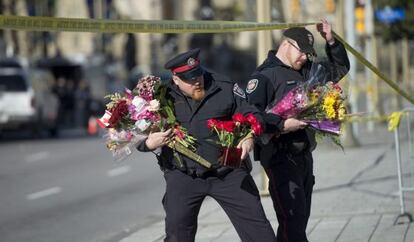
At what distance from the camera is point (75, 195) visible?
54.5 feet

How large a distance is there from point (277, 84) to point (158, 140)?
122 centimetres

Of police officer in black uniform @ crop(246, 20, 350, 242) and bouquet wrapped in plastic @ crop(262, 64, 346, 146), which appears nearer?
bouquet wrapped in plastic @ crop(262, 64, 346, 146)

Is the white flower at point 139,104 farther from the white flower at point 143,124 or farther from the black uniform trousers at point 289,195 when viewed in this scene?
the black uniform trousers at point 289,195

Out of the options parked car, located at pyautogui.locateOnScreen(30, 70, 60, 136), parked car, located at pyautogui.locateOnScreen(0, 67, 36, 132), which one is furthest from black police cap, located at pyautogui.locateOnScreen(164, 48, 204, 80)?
parked car, located at pyautogui.locateOnScreen(30, 70, 60, 136)

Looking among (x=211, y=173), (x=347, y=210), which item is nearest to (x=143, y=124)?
(x=211, y=173)

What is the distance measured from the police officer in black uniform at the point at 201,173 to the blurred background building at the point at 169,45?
56 centimetres

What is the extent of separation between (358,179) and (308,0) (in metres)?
21.7

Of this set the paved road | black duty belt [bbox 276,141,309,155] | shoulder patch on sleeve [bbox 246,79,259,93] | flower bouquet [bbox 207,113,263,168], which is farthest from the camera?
the paved road

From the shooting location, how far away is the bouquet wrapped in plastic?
726 cm

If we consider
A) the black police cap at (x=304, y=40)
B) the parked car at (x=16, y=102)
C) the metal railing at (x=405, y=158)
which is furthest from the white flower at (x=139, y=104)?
the parked car at (x=16, y=102)

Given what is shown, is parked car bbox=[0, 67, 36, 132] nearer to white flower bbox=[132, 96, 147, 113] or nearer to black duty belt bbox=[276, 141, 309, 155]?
black duty belt bbox=[276, 141, 309, 155]

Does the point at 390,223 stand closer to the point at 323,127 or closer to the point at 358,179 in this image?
the point at 323,127

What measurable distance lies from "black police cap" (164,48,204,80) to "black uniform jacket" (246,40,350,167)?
61 cm

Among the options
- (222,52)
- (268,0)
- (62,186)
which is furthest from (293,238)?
(222,52)
